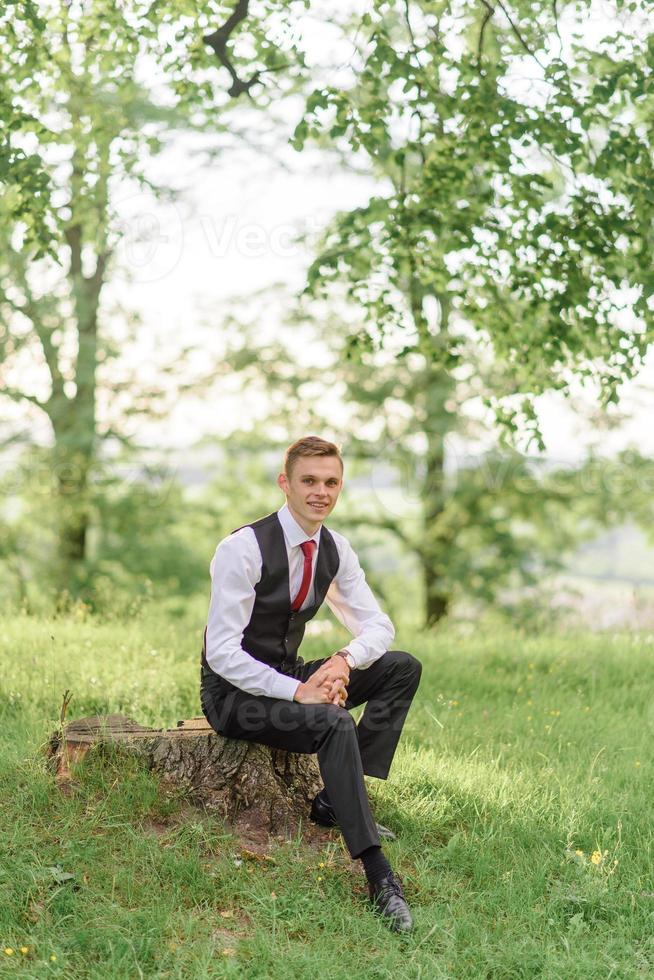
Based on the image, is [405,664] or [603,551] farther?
[603,551]

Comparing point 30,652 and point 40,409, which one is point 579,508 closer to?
point 40,409

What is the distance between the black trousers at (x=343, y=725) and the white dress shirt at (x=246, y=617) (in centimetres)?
11

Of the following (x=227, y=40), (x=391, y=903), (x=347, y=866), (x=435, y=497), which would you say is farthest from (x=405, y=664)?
(x=435, y=497)

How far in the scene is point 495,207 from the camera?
7.66 m

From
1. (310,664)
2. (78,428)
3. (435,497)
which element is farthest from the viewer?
(435,497)

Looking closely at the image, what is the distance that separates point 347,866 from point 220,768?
81 cm

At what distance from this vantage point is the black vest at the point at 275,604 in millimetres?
4801

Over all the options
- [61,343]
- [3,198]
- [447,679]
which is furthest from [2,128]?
[61,343]

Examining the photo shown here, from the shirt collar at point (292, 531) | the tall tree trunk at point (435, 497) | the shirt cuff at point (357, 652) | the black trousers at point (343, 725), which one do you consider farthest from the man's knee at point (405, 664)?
the tall tree trunk at point (435, 497)

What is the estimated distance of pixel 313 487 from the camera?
487 cm

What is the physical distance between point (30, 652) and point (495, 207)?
16.2 ft

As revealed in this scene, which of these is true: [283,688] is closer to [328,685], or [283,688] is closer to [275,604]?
[328,685]

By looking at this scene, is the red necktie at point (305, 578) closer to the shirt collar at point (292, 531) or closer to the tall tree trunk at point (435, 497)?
the shirt collar at point (292, 531)

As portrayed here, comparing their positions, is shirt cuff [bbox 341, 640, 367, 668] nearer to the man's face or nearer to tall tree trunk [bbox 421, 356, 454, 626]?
the man's face
